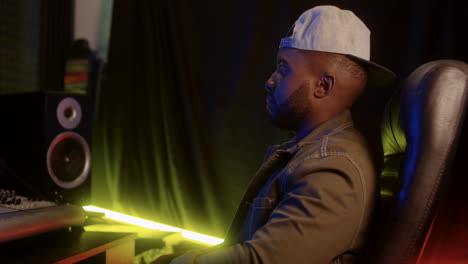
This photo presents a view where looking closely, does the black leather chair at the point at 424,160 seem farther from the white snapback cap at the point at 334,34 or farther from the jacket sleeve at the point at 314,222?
the white snapback cap at the point at 334,34

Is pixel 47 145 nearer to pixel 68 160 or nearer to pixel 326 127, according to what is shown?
pixel 68 160

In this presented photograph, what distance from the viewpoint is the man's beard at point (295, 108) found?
2.86ft

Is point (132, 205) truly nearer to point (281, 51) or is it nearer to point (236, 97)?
point (236, 97)

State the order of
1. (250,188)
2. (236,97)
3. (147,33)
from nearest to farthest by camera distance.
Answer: (250,188)
(236,97)
(147,33)

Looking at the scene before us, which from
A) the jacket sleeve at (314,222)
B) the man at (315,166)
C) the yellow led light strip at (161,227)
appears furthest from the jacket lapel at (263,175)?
the yellow led light strip at (161,227)

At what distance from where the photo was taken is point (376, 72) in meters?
0.95

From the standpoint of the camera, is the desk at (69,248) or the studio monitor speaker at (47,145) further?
the studio monitor speaker at (47,145)

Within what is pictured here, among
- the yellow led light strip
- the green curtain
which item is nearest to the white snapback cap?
the green curtain

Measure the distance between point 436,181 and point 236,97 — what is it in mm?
1245

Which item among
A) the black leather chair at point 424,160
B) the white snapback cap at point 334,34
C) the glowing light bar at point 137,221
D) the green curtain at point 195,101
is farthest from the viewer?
the glowing light bar at point 137,221

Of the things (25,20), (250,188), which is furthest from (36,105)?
(25,20)

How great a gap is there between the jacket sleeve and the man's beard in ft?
0.78

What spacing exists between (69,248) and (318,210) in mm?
773

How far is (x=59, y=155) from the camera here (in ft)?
4.79
